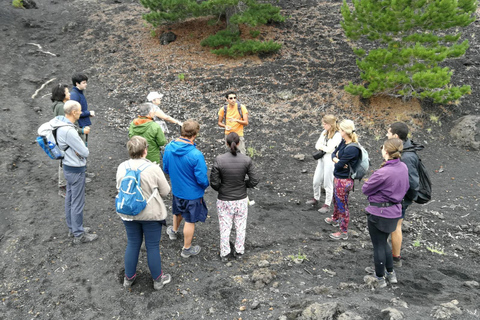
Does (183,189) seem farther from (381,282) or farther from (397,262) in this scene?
(397,262)

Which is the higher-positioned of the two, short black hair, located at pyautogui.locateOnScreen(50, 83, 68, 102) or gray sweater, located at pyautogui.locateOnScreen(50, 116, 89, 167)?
short black hair, located at pyautogui.locateOnScreen(50, 83, 68, 102)

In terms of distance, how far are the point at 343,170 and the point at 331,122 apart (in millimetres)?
894

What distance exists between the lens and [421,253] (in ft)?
16.5

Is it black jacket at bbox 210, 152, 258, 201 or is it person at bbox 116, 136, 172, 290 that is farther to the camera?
black jacket at bbox 210, 152, 258, 201

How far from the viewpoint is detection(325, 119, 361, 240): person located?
4621 millimetres

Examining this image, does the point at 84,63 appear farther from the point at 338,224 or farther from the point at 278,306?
the point at 278,306

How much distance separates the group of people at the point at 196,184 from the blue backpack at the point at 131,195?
88 millimetres

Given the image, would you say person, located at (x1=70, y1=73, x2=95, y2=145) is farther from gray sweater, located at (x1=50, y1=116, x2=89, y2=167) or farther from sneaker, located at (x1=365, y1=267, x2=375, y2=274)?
sneaker, located at (x1=365, y1=267, x2=375, y2=274)

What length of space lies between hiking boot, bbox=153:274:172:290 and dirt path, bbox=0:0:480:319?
70mm

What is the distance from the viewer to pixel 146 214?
3533mm

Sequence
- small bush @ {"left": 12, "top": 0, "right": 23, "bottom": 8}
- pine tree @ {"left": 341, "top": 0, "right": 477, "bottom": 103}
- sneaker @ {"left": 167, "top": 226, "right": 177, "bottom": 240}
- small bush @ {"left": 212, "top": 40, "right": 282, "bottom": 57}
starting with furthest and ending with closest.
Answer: small bush @ {"left": 12, "top": 0, "right": 23, "bottom": 8}, small bush @ {"left": 212, "top": 40, "right": 282, "bottom": 57}, pine tree @ {"left": 341, "top": 0, "right": 477, "bottom": 103}, sneaker @ {"left": 167, "top": 226, "right": 177, "bottom": 240}

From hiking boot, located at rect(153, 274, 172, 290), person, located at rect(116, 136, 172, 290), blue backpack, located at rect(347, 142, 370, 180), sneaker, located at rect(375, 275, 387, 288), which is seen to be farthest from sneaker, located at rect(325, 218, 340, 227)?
person, located at rect(116, 136, 172, 290)

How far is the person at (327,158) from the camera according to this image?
5.45m

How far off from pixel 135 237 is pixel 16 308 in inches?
59.2
